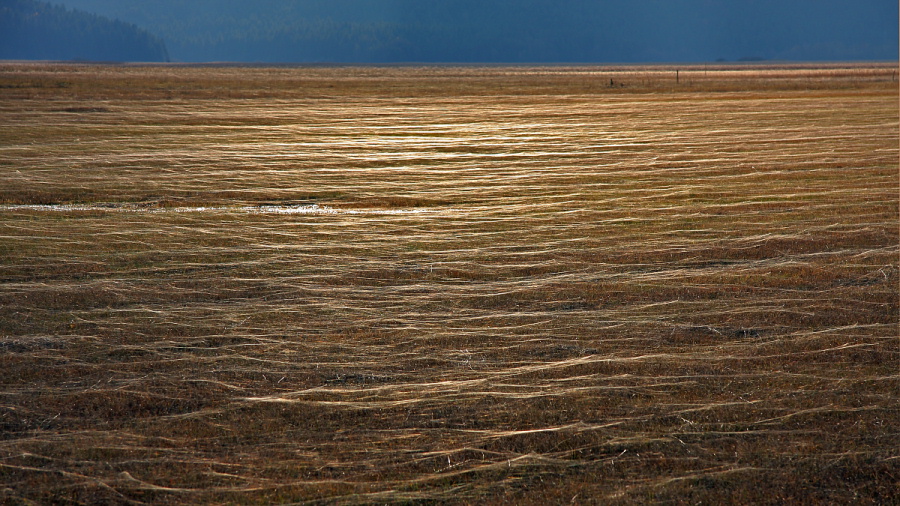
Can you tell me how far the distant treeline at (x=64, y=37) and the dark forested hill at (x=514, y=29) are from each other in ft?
89.0

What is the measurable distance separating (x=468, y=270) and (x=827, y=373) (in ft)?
10.0

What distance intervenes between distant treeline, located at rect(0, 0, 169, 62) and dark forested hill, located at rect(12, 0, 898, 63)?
1068 inches

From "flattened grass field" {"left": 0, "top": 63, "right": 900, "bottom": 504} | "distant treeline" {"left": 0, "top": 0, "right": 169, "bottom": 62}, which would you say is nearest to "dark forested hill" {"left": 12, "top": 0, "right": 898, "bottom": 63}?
"distant treeline" {"left": 0, "top": 0, "right": 169, "bottom": 62}

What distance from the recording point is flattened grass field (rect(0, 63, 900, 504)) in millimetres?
3275

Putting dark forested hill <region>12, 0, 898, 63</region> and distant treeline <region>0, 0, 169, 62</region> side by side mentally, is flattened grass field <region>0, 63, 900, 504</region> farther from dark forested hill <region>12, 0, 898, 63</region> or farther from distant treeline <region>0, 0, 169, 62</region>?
dark forested hill <region>12, 0, 898, 63</region>

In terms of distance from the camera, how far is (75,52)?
104m

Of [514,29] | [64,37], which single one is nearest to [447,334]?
[64,37]

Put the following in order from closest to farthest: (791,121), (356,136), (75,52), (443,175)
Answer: (443,175)
(356,136)
(791,121)
(75,52)

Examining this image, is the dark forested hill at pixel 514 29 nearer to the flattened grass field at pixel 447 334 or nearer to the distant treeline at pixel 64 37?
the distant treeline at pixel 64 37

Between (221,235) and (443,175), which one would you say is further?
(443,175)

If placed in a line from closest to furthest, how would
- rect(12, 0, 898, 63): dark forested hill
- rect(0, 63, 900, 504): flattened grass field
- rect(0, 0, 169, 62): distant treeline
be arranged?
1. rect(0, 63, 900, 504): flattened grass field
2. rect(0, 0, 169, 62): distant treeline
3. rect(12, 0, 898, 63): dark forested hill

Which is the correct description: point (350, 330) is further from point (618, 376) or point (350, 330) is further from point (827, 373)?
point (827, 373)

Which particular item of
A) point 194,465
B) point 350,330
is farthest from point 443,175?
point 194,465

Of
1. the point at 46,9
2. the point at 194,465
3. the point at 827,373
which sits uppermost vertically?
the point at 46,9
